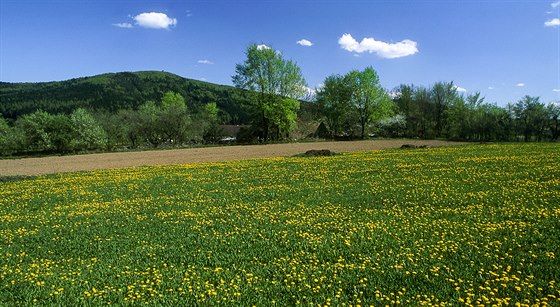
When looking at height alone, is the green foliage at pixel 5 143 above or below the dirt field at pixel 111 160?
above

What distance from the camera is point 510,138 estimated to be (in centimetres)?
6481

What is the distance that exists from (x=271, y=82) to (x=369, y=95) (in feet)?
84.0

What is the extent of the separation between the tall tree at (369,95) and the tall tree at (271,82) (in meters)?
17.8

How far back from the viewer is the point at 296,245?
9.34 m

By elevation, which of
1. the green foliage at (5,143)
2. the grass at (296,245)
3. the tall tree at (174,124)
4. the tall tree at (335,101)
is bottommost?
the grass at (296,245)

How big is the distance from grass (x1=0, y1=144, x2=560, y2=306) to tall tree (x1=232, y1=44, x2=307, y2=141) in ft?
173

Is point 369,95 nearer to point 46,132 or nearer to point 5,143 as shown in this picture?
point 46,132

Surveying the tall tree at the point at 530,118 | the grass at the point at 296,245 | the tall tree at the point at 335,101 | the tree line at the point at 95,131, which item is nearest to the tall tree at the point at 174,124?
the tree line at the point at 95,131

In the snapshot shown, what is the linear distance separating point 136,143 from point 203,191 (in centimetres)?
6283

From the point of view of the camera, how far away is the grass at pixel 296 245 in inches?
264

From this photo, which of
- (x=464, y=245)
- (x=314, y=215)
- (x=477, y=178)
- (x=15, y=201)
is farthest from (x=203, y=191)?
(x=477, y=178)

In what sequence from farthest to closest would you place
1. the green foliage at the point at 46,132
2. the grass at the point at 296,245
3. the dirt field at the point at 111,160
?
1. the green foliage at the point at 46,132
2. the dirt field at the point at 111,160
3. the grass at the point at 296,245

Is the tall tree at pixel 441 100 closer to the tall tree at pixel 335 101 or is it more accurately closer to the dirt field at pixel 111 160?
the tall tree at pixel 335 101

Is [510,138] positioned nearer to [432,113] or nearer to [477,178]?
[432,113]
